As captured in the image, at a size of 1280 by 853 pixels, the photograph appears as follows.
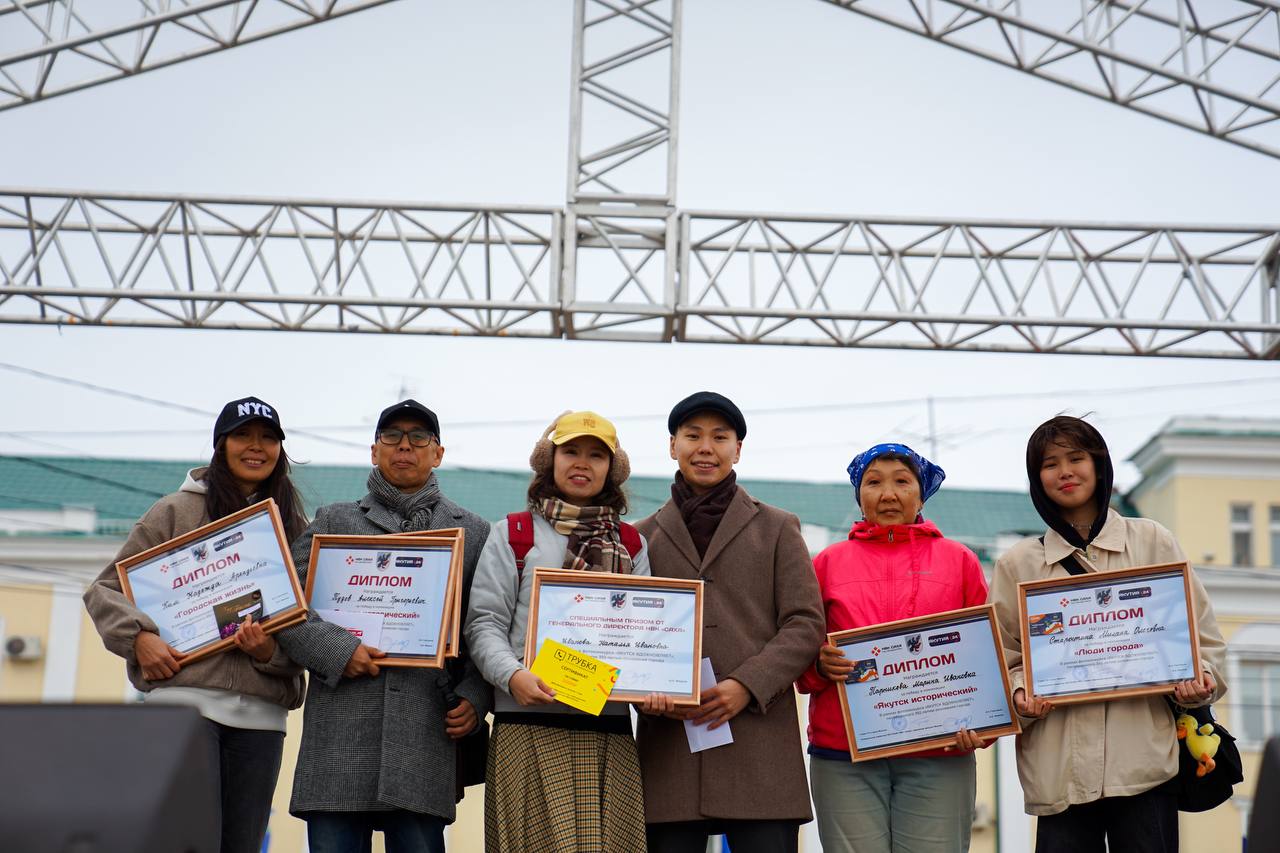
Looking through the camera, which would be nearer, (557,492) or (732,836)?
(732,836)

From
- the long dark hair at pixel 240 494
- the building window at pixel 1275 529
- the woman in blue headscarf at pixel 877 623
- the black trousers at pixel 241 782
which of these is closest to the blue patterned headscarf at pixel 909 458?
the woman in blue headscarf at pixel 877 623

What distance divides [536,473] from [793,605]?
92cm

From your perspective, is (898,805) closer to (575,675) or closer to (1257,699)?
(575,675)

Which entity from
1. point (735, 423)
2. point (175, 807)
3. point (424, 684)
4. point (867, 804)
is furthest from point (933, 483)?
point (175, 807)

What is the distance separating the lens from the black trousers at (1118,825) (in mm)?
4418

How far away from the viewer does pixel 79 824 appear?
275cm

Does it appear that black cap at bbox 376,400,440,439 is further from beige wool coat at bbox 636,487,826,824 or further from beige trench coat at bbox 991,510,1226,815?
beige trench coat at bbox 991,510,1226,815

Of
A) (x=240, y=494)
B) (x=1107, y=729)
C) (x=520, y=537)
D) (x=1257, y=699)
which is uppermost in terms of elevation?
(x=240, y=494)

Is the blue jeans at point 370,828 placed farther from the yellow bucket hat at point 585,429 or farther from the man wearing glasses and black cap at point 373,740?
the yellow bucket hat at point 585,429

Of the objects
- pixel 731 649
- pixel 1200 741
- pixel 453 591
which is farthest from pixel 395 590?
pixel 1200 741

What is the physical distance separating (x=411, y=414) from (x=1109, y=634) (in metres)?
2.26

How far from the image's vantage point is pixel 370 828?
4.52 meters

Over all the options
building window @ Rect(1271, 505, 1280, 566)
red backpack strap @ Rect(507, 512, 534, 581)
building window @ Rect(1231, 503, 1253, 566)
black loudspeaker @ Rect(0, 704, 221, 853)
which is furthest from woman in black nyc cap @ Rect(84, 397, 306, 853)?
building window @ Rect(1271, 505, 1280, 566)

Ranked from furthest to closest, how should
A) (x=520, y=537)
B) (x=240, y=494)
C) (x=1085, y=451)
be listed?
1. (x=240, y=494)
2. (x=1085, y=451)
3. (x=520, y=537)
